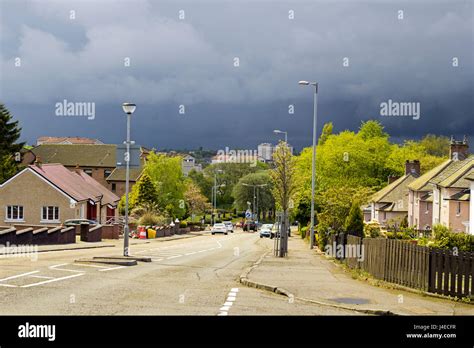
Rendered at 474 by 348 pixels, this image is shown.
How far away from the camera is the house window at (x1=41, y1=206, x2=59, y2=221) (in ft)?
189

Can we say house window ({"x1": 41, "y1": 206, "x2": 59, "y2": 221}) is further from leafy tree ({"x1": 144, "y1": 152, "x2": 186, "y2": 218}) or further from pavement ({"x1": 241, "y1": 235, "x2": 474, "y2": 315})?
pavement ({"x1": 241, "y1": 235, "x2": 474, "y2": 315})

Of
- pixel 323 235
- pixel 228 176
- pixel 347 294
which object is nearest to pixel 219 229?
pixel 323 235

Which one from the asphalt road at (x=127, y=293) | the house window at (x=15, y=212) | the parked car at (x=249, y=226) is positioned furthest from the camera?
the parked car at (x=249, y=226)

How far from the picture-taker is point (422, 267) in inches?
733

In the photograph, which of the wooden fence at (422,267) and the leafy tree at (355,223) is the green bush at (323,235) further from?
the wooden fence at (422,267)

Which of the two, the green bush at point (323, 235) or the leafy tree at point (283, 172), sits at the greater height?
the leafy tree at point (283, 172)

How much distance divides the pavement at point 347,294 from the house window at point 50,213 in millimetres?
37256

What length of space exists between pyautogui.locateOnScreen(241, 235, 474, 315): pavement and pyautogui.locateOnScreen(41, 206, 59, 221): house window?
122ft

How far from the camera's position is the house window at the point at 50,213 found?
57531 mm

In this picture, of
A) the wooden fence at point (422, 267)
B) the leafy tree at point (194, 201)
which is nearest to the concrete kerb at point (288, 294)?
the wooden fence at point (422, 267)

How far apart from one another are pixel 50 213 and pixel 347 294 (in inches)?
1746
